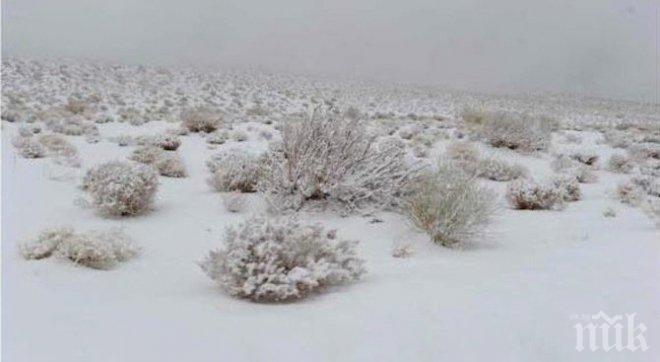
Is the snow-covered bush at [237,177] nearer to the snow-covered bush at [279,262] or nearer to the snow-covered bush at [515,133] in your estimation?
the snow-covered bush at [279,262]

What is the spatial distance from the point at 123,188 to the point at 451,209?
3.43m

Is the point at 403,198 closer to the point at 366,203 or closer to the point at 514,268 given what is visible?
the point at 366,203

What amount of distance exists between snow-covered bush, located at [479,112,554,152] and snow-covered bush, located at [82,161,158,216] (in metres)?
8.07

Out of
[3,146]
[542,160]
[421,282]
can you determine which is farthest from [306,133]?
[542,160]

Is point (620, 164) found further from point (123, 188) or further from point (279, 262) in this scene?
point (279, 262)

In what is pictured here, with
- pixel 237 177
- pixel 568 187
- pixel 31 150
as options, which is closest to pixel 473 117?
pixel 568 187

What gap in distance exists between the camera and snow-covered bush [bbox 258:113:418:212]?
27.1 feet

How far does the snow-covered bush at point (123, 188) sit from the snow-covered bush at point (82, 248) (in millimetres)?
1596

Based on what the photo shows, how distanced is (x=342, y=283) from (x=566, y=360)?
1.83 m

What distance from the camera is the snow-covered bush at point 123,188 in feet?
25.1

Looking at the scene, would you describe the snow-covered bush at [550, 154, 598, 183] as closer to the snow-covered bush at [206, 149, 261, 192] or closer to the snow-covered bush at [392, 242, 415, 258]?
the snow-covered bush at [206, 149, 261, 192]

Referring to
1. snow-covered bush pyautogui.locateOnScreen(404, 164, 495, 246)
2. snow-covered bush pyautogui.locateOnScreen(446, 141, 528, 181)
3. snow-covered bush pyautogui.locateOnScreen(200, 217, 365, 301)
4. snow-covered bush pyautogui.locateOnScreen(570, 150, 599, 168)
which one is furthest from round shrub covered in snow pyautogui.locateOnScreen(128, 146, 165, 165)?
snow-covered bush pyautogui.locateOnScreen(570, 150, 599, 168)

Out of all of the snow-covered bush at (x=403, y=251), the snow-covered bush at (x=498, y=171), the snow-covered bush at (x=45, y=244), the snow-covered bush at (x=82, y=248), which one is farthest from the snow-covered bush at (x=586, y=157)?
the snow-covered bush at (x=45, y=244)

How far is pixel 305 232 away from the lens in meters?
5.43
